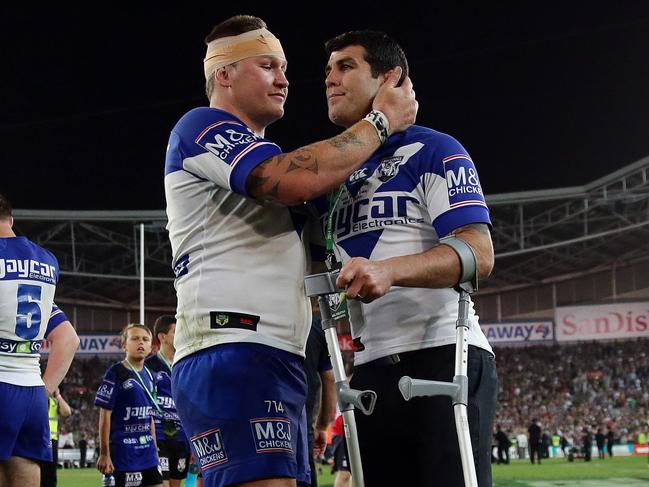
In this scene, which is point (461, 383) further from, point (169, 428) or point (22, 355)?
point (169, 428)

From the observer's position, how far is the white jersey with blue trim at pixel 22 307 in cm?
550

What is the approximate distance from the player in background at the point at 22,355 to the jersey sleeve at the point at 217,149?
2.71 m

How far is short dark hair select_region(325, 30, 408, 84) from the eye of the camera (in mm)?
3469

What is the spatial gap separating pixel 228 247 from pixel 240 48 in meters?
0.76

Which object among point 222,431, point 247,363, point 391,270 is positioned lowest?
point 222,431

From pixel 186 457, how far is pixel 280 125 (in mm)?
30192

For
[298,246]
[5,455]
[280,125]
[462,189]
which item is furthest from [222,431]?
[280,125]

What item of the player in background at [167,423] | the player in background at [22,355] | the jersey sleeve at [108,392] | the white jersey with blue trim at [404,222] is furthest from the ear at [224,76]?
the player in background at [167,423]

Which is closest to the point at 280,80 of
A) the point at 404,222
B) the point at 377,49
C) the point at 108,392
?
the point at 377,49

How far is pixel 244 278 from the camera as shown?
3021 millimetres

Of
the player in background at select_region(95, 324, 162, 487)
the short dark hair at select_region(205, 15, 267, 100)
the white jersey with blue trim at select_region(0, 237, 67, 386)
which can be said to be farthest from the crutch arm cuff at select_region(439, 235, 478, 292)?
the player in background at select_region(95, 324, 162, 487)

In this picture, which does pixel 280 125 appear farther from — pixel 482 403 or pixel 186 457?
pixel 482 403

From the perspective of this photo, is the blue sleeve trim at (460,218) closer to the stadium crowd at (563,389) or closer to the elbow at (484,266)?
the elbow at (484,266)

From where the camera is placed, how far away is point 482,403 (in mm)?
3193
